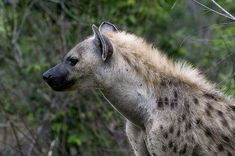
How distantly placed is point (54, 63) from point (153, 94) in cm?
345

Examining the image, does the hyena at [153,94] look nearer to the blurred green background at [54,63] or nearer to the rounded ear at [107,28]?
the rounded ear at [107,28]

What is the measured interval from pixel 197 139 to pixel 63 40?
150 inches

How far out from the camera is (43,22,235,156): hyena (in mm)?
5785

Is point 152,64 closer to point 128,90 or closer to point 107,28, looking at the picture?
point 128,90

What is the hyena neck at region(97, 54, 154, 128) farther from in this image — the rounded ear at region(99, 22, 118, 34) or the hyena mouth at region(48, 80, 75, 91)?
the rounded ear at region(99, 22, 118, 34)

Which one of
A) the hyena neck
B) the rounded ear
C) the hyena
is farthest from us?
the rounded ear

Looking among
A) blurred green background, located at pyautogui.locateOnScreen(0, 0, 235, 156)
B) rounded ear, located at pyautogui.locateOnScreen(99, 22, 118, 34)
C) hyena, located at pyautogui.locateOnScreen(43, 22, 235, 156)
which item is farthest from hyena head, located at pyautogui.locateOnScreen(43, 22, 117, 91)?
blurred green background, located at pyautogui.locateOnScreen(0, 0, 235, 156)

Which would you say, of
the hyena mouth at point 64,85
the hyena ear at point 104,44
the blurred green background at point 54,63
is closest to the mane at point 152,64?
the hyena ear at point 104,44

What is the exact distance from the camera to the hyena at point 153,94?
5785 millimetres

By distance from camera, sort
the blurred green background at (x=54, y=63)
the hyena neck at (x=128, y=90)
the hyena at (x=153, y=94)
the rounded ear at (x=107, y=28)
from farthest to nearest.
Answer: the blurred green background at (x=54, y=63)
the rounded ear at (x=107, y=28)
the hyena neck at (x=128, y=90)
the hyena at (x=153, y=94)

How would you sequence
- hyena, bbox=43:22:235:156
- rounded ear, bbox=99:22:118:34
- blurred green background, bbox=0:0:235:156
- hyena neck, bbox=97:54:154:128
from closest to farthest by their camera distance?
hyena, bbox=43:22:235:156 → hyena neck, bbox=97:54:154:128 → rounded ear, bbox=99:22:118:34 → blurred green background, bbox=0:0:235:156

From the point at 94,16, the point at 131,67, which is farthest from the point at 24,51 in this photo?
the point at 131,67

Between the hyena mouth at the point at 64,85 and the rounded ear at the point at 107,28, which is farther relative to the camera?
the rounded ear at the point at 107,28

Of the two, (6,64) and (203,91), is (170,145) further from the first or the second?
(6,64)
